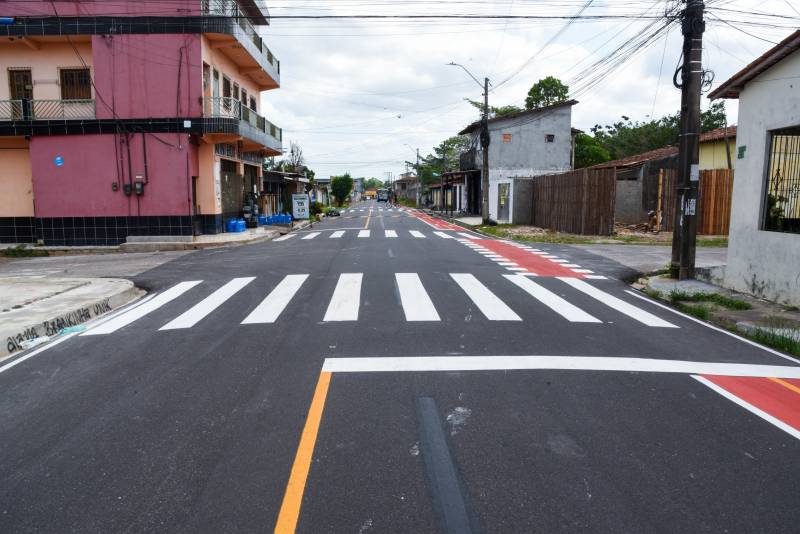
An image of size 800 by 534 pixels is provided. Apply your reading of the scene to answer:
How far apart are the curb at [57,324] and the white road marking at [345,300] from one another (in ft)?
12.7

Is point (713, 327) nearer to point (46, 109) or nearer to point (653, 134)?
point (46, 109)

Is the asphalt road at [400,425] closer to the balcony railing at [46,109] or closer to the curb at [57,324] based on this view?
the curb at [57,324]

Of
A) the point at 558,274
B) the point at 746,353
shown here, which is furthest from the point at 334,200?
the point at 746,353

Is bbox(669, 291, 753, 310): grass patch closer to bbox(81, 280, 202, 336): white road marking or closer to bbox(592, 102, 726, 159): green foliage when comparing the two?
bbox(81, 280, 202, 336): white road marking

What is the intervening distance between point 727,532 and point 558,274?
10.4 m

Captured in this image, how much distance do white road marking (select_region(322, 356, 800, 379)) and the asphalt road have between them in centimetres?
4

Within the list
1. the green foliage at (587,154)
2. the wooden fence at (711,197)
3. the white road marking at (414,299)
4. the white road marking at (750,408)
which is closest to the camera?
the white road marking at (750,408)

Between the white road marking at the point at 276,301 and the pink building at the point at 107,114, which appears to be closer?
the white road marking at the point at 276,301

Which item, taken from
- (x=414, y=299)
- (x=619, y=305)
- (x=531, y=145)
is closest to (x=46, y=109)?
(x=414, y=299)

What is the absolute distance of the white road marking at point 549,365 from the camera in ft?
20.2

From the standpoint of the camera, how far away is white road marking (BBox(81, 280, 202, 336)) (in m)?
8.32

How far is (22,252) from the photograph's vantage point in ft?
68.4

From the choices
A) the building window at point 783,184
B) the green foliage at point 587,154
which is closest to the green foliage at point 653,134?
the green foliage at point 587,154

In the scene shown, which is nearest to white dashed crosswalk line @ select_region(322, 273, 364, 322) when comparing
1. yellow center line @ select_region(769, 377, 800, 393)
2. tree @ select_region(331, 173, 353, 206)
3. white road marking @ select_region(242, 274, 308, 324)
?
white road marking @ select_region(242, 274, 308, 324)
